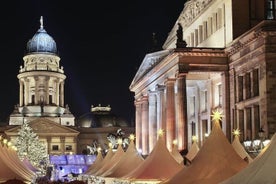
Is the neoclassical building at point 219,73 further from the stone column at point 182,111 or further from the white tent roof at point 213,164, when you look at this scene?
the white tent roof at point 213,164

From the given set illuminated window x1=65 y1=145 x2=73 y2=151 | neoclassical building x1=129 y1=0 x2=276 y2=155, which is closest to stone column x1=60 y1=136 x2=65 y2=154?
illuminated window x1=65 y1=145 x2=73 y2=151

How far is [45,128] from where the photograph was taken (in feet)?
442

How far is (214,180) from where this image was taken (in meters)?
24.4

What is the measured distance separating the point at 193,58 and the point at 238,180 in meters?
39.9

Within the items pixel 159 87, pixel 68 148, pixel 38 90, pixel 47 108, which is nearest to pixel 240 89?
pixel 159 87

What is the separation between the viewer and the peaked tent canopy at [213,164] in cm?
2477

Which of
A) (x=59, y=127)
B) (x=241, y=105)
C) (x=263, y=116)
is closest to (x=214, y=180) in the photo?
(x=263, y=116)

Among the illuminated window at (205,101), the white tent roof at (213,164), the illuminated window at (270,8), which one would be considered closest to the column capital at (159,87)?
the illuminated window at (205,101)

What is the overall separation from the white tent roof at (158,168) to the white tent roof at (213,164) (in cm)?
766

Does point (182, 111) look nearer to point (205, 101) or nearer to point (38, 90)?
point (205, 101)

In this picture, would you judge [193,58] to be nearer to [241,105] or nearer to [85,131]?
[241,105]

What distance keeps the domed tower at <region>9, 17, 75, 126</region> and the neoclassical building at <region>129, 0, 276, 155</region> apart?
67418mm

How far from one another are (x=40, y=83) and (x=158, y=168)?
105183 mm

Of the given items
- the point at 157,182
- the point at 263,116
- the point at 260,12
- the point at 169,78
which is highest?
the point at 260,12
